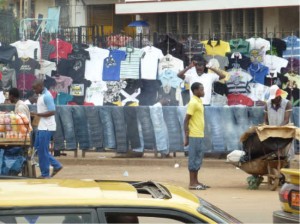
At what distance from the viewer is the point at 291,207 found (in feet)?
25.2

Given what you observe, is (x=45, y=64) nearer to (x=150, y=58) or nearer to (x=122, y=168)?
(x=150, y=58)

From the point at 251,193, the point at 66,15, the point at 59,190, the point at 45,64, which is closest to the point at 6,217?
the point at 59,190

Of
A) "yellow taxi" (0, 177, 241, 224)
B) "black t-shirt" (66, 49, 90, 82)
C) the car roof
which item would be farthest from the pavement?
"yellow taxi" (0, 177, 241, 224)

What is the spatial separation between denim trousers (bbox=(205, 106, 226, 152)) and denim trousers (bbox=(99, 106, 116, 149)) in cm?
203

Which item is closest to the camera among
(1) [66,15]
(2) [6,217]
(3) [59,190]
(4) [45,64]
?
(2) [6,217]

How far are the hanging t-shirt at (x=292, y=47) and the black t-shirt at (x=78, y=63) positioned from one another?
180 inches

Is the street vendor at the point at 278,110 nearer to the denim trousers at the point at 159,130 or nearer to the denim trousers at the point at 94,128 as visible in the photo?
the denim trousers at the point at 159,130

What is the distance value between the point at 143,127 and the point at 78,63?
10.1ft

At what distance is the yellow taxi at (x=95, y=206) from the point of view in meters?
4.39

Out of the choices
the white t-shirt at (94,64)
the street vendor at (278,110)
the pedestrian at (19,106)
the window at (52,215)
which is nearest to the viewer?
the window at (52,215)

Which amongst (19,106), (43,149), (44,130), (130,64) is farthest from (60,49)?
(43,149)

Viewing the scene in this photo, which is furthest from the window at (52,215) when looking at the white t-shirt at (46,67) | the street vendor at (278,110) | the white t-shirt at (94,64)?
the white t-shirt at (46,67)

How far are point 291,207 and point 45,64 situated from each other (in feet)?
42.5

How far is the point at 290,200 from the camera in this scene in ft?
25.3
